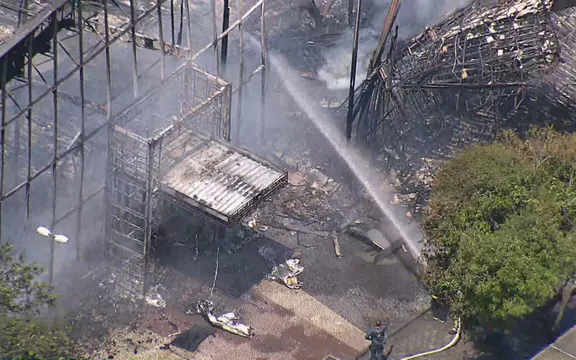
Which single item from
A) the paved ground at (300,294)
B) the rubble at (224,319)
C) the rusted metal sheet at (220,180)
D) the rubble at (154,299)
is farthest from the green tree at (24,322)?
the rusted metal sheet at (220,180)

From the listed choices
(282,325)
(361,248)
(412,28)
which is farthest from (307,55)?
(282,325)

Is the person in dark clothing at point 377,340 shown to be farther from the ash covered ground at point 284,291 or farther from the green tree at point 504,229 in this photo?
the ash covered ground at point 284,291

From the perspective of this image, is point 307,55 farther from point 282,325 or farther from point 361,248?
point 282,325

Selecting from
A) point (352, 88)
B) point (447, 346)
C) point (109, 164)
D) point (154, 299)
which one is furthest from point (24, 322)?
point (352, 88)

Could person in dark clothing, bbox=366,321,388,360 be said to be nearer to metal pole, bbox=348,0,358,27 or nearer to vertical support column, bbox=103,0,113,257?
vertical support column, bbox=103,0,113,257

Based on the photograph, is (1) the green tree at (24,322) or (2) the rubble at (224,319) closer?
(1) the green tree at (24,322)

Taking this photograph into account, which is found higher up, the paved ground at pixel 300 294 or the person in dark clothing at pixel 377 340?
the person in dark clothing at pixel 377 340
